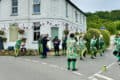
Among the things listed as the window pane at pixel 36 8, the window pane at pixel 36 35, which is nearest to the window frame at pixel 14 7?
the window pane at pixel 36 8

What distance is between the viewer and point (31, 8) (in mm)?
40562

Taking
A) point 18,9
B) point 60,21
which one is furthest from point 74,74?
point 18,9

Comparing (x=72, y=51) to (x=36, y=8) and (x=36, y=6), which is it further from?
(x=36, y=6)

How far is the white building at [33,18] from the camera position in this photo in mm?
39344

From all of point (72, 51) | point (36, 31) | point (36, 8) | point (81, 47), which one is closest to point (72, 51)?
point (72, 51)

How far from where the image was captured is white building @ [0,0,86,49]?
39.3 metres

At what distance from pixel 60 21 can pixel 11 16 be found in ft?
20.2

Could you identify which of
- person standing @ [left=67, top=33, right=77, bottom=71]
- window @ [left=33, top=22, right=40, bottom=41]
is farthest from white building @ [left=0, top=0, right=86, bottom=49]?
person standing @ [left=67, top=33, right=77, bottom=71]

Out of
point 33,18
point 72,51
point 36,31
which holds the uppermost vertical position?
point 33,18

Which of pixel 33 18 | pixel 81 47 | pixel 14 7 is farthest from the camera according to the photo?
pixel 14 7

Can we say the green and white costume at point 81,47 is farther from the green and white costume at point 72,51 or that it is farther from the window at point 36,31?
the window at point 36,31

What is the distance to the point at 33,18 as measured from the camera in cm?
4025

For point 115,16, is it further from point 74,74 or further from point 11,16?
point 74,74

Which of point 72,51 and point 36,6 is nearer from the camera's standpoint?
point 72,51
